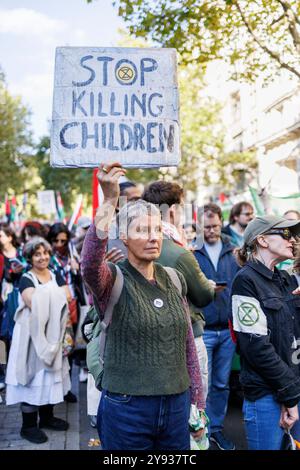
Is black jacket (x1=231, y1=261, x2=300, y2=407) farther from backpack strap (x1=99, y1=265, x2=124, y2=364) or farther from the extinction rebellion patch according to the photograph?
backpack strap (x1=99, y1=265, x2=124, y2=364)

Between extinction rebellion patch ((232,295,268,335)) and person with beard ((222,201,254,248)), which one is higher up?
person with beard ((222,201,254,248))

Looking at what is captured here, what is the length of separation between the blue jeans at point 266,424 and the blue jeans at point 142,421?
1.96 feet

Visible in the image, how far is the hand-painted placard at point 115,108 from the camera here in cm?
332

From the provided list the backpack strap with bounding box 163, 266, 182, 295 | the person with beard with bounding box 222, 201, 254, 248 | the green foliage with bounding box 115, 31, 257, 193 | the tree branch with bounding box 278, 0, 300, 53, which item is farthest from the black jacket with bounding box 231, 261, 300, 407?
the green foliage with bounding box 115, 31, 257, 193

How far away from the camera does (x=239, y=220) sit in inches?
277

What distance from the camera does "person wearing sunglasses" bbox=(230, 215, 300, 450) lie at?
313 centimetres

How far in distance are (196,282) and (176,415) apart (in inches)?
38.4

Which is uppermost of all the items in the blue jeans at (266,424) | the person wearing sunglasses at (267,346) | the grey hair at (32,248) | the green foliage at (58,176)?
the green foliage at (58,176)

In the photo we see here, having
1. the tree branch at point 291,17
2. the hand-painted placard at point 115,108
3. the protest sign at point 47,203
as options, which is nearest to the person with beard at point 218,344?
the hand-painted placard at point 115,108

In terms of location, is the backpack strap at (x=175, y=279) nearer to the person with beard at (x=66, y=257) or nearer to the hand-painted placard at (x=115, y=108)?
the hand-painted placard at (x=115, y=108)

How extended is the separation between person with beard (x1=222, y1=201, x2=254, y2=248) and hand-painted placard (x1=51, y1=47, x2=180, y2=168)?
356 cm

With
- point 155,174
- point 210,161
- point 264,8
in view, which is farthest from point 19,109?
point 264,8

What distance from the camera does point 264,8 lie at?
790 cm
